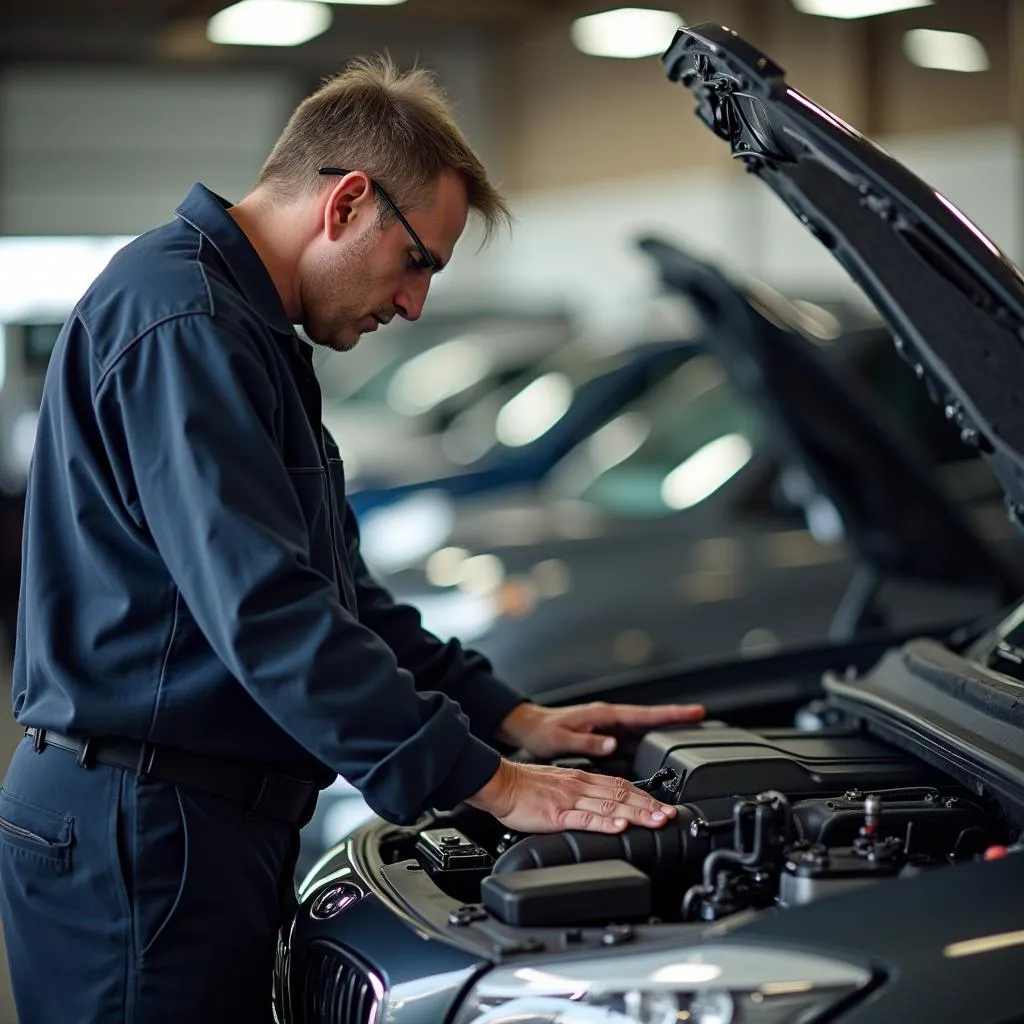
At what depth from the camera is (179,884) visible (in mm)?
1955

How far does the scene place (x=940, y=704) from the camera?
2434 millimetres

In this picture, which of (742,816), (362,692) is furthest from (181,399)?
(742,816)

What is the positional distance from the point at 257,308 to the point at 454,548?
115 inches

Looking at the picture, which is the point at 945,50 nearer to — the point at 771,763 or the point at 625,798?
the point at 771,763

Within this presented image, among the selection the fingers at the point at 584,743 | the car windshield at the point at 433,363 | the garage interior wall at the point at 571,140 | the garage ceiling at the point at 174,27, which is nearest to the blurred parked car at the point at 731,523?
the fingers at the point at 584,743

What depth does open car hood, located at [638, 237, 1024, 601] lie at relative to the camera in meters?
3.93

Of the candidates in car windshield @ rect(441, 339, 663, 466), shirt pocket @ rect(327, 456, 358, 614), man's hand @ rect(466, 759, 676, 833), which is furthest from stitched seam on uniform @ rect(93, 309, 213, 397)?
car windshield @ rect(441, 339, 663, 466)

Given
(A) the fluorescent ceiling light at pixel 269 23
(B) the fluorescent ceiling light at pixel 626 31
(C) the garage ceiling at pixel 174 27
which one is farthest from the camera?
(C) the garage ceiling at pixel 174 27

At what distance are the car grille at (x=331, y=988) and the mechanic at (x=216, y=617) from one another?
0.17 ft

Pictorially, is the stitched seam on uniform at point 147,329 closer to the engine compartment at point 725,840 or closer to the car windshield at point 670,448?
the engine compartment at point 725,840

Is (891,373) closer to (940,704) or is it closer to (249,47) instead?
(940,704)

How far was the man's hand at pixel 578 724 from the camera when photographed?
2490mm

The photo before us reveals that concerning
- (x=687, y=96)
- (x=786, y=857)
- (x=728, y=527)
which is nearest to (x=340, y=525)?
(x=786, y=857)

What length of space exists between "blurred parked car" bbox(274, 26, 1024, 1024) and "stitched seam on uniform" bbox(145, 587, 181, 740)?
15.1 inches
